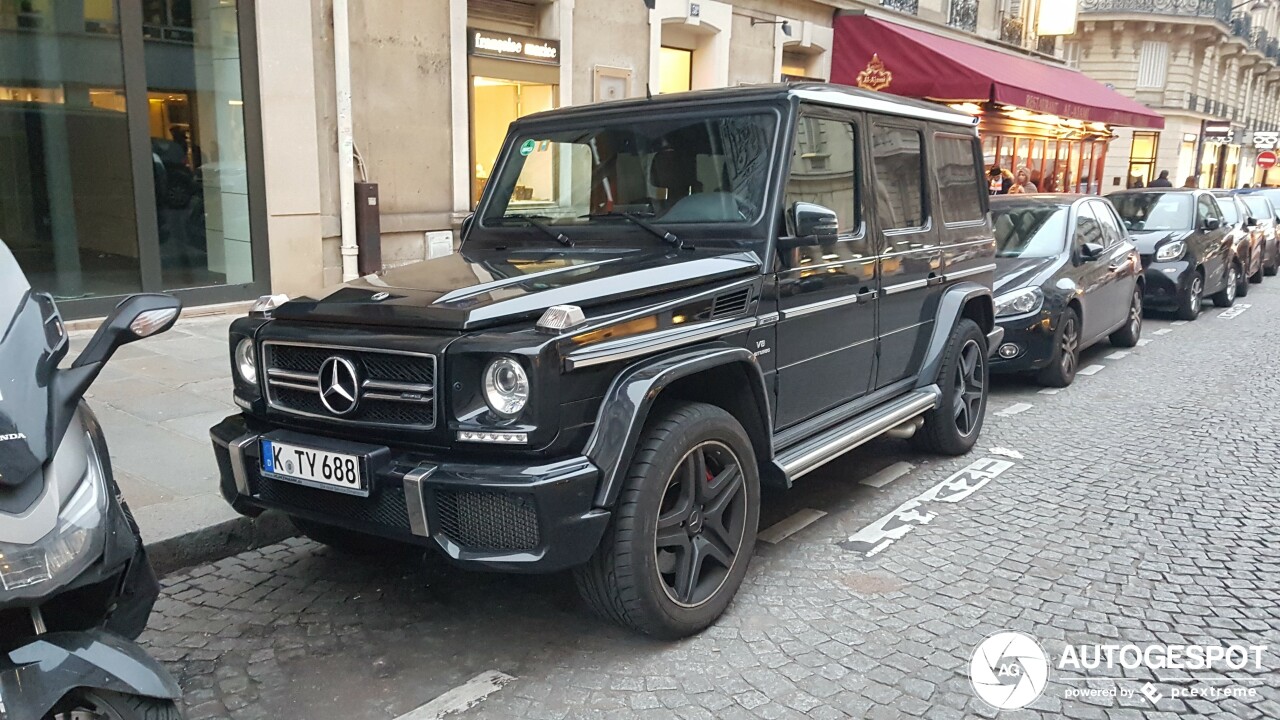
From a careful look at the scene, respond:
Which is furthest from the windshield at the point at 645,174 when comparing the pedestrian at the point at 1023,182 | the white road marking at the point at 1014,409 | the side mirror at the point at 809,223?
the pedestrian at the point at 1023,182

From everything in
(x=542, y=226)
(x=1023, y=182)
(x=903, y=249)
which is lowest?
(x=903, y=249)

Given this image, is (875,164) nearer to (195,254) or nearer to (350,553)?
(350,553)

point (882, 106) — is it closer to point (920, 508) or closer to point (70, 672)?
point (920, 508)

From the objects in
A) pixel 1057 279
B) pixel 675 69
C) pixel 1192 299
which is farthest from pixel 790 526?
pixel 675 69

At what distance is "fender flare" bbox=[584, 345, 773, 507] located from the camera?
3.14 meters

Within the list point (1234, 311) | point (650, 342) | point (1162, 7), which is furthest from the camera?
point (1162, 7)

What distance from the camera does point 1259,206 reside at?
18.7 metres

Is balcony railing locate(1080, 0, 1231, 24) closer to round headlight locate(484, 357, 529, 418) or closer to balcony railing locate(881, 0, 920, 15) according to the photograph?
balcony railing locate(881, 0, 920, 15)

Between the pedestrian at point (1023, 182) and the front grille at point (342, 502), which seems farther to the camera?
the pedestrian at point (1023, 182)

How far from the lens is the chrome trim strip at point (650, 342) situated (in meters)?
3.17

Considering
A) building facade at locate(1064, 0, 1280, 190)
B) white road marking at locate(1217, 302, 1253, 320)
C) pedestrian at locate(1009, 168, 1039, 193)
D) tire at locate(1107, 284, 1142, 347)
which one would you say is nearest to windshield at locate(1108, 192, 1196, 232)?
white road marking at locate(1217, 302, 1253, 320)

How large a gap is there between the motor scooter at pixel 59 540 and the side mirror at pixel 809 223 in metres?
2.43

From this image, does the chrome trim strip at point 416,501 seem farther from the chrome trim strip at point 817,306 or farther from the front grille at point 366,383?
the chrome trim strip at point 817,306

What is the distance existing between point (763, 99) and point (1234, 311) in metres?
12.3
